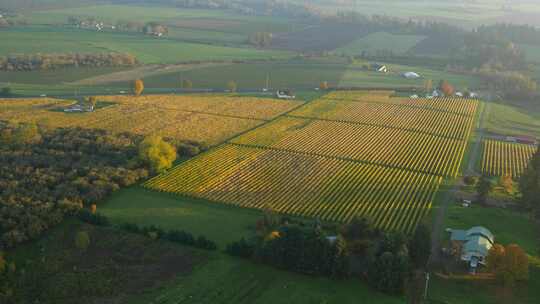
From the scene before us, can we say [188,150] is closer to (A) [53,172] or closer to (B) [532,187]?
(A) [53,172]

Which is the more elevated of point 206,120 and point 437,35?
point 437,35

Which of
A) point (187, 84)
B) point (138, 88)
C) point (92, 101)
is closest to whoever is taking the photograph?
point (92, 101)

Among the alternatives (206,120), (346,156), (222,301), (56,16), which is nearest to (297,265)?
(222,301)

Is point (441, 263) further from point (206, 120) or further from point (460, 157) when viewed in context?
point (206, 120)

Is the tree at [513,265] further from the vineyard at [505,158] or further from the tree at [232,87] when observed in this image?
the tree at [232,87]

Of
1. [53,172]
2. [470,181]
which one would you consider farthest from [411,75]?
[53,172]
